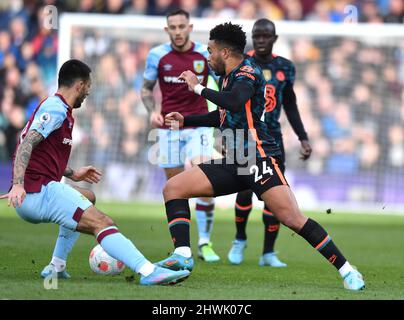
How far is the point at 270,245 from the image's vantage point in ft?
33.8

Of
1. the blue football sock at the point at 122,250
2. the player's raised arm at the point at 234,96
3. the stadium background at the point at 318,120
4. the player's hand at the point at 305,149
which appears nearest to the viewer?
the blue football sock at the point at 122,250

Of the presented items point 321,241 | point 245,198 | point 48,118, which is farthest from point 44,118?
point 245,198

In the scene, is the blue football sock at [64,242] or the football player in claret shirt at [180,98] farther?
the football player in claret shirt at [180,98]

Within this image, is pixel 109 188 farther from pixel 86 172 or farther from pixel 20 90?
pixel 86 172

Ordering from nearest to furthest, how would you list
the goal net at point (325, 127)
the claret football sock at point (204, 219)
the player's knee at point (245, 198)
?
the player's knee at point (245, 198)
the claret football sock at point (204, 219)
the goal net at point (325, 127)

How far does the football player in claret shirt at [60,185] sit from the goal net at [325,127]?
35.0 ft

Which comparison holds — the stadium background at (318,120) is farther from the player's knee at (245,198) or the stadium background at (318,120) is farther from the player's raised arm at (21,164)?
the player's raised arm at (21,164)

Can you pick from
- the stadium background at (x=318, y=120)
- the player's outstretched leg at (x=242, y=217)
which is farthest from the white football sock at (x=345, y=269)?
the stadium background at (x=318, y=120)

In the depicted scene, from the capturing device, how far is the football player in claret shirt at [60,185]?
7266 millimetres

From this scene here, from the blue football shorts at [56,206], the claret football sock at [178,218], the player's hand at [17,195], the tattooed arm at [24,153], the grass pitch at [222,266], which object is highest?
the tattooed arm at [24,153]

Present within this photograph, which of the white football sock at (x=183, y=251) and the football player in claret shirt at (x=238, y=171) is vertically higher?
the football player in claret shirt at (x=238, y=171)

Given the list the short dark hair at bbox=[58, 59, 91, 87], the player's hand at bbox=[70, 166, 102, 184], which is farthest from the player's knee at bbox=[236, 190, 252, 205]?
the short dark hair at bbox=[58, 59, 91, 87]
